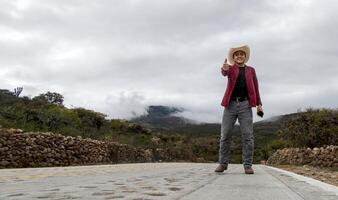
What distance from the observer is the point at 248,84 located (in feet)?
30.3

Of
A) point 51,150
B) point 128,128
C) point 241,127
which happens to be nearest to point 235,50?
point 241,127

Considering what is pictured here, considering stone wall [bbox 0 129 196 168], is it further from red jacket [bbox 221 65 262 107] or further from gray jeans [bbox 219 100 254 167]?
red jacket [bbox 221 65 262 107]

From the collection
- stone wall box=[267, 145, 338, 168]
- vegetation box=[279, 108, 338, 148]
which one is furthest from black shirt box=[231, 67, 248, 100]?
vegetation box=[279, 108, 338, 148]

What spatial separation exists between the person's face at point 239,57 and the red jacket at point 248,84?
144mm

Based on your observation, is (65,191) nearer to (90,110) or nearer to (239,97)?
(239,97)

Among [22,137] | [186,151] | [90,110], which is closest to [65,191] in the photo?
[22,137]

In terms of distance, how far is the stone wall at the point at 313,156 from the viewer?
1923 cm

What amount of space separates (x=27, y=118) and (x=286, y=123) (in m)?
12.5

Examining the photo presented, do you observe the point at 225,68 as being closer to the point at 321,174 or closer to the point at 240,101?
the point at 240,101

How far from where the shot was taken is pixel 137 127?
37312 mm

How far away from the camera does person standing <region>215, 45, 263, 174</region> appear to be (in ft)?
30.1

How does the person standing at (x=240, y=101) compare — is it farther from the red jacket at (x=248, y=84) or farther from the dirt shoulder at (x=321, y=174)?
the dirt shoulder at (x=321, y=174)

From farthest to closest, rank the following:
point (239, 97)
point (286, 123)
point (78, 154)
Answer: point (286, 123), point (78, 154), point (239, 97)

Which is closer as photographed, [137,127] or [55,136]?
[55,136]
